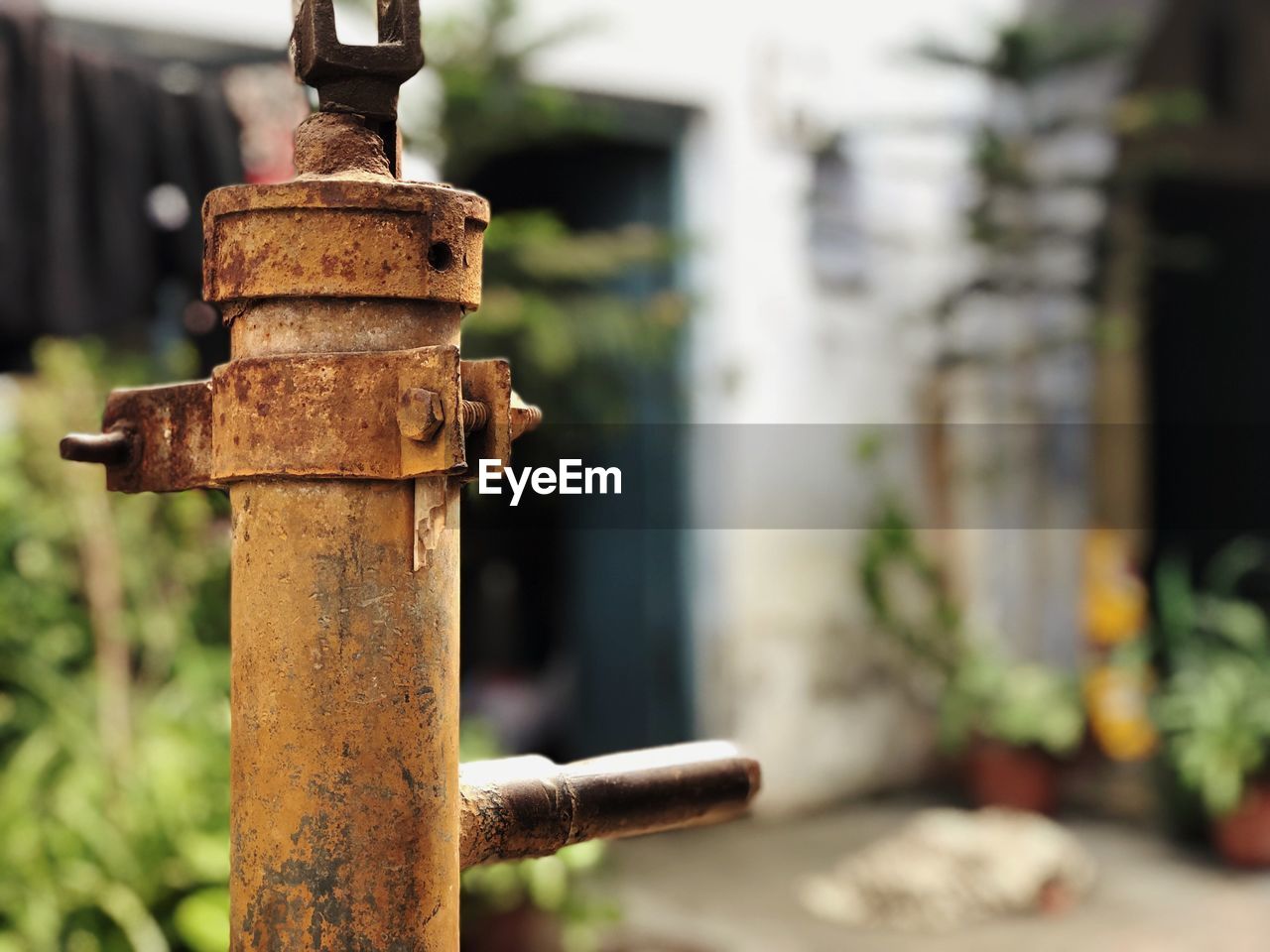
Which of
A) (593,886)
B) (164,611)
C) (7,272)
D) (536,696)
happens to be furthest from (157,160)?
(536,696)

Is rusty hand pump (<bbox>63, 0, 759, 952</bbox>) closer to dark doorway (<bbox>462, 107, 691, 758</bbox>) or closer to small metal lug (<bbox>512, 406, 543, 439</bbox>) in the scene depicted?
small metal lug (<bbox>512, 406, 543, 439</bbox>)

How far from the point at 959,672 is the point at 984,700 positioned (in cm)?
15

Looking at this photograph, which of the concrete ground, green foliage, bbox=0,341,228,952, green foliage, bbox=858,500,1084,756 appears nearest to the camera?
green foliage, bbox=0,341,228,952

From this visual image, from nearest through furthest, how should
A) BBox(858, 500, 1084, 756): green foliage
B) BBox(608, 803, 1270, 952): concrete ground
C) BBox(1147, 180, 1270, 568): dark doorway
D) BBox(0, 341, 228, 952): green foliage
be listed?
BBox(0, 341, 228, 952): green foliage → BBox(608, 803, 1270, 952): concrete ground → BBox(858, 500, 1084, 756): green foliage → BBox(1147, 180, 1270, 568): dark doorway

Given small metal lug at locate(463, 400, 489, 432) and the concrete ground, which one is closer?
small metal lug at locate(463, 400, 489, 432)

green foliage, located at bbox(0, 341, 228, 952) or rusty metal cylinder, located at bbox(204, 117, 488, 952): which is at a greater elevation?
rusty metal cylinder, located at bbox(204, 117, 488, 952)

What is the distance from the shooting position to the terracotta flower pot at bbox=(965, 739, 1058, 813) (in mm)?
5664

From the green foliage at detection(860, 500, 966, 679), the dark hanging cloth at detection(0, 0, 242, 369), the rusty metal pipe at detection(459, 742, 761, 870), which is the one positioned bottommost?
the green foliage at detection(860, 500, 966, 679)

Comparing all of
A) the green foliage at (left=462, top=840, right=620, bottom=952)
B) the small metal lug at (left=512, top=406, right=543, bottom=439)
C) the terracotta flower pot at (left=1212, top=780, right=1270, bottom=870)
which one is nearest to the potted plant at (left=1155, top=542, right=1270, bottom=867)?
the terracotta flower pot at (left=1212, top=780, right=1270, bottom=870)

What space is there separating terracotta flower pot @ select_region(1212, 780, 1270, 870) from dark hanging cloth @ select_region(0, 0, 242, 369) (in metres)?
3.92

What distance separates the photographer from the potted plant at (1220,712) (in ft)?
16.3

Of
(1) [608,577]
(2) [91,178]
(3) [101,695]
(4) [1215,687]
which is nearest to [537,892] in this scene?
(3) [101,695]

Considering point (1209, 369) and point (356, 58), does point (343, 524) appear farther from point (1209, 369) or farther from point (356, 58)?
point (1209, 369)

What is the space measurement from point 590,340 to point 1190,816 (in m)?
2.96
